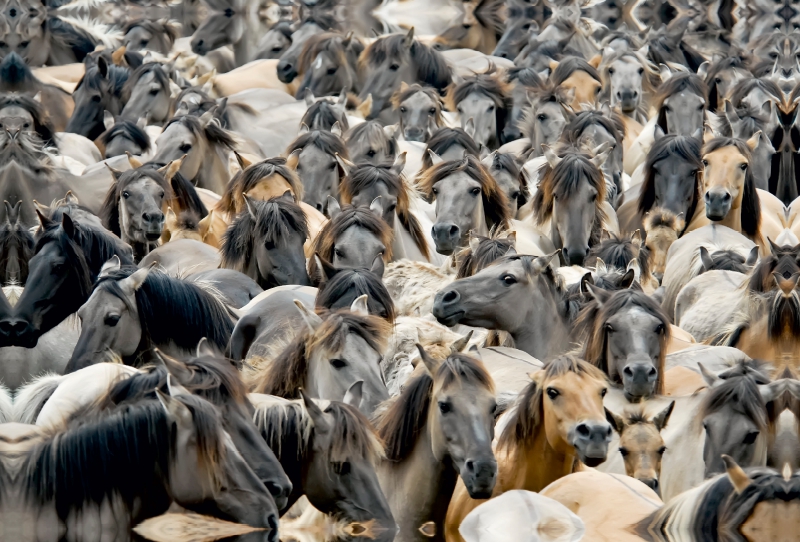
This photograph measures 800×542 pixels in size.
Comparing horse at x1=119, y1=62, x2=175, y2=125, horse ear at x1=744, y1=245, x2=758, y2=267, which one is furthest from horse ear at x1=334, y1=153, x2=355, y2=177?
horse at x1=119, y1=62, x2=175, y2=125

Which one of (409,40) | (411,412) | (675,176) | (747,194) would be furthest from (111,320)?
(409,40)

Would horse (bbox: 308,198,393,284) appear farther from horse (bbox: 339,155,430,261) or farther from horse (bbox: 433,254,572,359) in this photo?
horse (bbox: 433,254,572,359)

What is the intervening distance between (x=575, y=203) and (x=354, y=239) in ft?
6.78

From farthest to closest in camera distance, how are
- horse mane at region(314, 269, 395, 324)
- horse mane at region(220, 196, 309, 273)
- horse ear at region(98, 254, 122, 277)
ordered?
horse mane at region(220, 196, 309, 273) < horse mane at region(314, 269, 395, 324) < horse ear at region(98, 254, 122, 277)

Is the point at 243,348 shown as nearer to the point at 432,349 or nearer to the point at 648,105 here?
the point at 432,349

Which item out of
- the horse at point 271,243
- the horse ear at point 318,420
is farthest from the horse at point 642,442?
the horse at point 271,243

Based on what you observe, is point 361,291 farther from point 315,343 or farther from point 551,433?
point 551,433

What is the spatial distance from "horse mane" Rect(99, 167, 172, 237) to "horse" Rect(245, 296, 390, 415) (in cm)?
375

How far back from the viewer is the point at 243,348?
7.52 metres

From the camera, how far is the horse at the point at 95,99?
15.4 m

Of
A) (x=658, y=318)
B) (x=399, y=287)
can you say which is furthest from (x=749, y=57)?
(x=658, y=318)

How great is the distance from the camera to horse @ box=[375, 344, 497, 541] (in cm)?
566

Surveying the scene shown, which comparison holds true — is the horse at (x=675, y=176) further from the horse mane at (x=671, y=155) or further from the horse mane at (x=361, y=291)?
the horse mane at (x=361, y=291)

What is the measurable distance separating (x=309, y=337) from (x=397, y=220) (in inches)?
139
